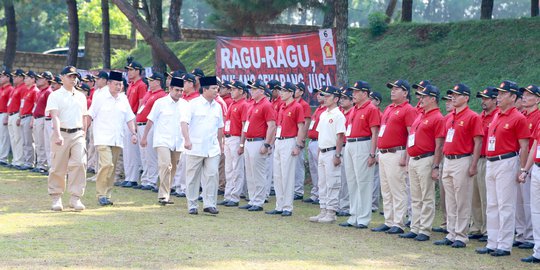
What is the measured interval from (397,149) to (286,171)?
8.35 feet

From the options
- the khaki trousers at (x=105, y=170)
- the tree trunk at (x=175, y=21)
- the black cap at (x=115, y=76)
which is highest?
the tree trunk at (x=175, y=21)

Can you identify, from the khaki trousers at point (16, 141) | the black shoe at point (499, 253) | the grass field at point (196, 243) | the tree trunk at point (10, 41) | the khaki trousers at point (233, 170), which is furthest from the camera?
the tree trunk at point (10, 41)

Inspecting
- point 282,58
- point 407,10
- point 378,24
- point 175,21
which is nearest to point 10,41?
point 175,21

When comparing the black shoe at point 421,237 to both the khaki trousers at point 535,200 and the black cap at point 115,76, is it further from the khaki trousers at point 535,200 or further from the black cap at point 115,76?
the black cap at point 115,76

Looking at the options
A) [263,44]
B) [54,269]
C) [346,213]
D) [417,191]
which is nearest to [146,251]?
[54,269]

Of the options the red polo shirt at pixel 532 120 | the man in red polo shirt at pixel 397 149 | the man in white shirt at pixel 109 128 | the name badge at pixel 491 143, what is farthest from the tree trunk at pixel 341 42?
the name badge at pixel 491 143

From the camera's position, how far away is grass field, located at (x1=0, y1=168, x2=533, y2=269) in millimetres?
10750

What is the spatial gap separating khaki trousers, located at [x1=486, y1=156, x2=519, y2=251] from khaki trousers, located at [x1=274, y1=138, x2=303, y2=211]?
4353 mm

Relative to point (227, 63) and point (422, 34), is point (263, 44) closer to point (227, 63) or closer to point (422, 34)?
point (227, 63)

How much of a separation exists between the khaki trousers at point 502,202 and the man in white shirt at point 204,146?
15.8 ft

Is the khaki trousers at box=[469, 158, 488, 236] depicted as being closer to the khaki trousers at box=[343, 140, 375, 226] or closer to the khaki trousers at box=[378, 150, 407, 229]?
the khaki trousers at box=[378, 150, 407, 229]

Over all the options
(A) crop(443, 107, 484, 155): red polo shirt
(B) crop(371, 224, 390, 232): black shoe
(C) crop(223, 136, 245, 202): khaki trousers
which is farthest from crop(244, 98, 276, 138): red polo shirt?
(A) crop(443, 107, 484, 155): red polo shirt

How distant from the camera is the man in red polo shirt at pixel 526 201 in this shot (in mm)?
12867

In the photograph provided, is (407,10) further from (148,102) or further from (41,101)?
(148,102)
